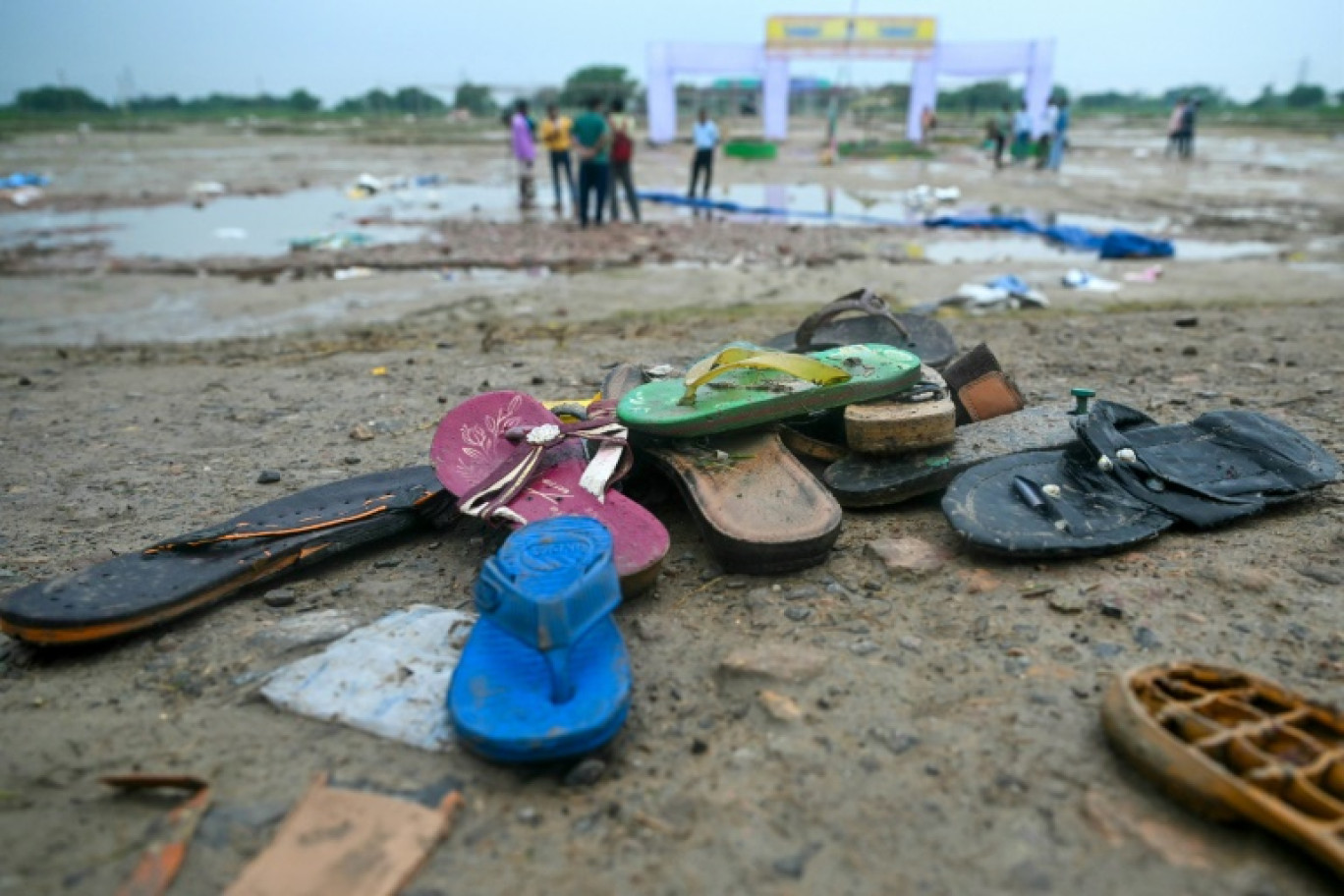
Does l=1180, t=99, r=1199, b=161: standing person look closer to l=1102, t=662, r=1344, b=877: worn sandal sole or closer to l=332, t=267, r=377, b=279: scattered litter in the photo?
l=332, t=267, r=377, b=279: scattered litter

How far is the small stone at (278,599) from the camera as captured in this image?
2.01m

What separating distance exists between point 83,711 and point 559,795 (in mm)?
1004

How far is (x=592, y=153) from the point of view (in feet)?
31.2


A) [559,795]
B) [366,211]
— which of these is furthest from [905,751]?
[366,211]

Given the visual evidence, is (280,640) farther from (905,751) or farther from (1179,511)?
(1179,511)

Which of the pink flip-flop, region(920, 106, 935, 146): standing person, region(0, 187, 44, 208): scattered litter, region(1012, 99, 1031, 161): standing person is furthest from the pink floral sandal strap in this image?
region(920, 106, 935, 146): standing person

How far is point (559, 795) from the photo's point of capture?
4.58 feet

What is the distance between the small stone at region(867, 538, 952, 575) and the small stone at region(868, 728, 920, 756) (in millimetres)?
600

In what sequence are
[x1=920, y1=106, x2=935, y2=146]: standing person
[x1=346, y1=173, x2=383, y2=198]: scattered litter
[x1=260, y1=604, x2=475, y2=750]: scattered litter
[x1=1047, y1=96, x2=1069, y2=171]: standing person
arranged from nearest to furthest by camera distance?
[x1=260, y1=604, x2=475, y2=750]: scattered litter
[x1=346, y1=173, x2=383, y2=198]: scattered litter
[x1=1047, y1=96, x2=1069, y2=171]: standing person
[x1=920, y1=106, x2=935, y2=146]: standing person

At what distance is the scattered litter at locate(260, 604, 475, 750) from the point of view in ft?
5.06

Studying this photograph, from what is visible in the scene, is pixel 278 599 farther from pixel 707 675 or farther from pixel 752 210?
pixel 752 210

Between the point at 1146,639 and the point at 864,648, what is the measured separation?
0.59m

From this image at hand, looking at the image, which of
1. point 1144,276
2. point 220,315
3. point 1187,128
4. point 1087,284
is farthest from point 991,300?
point 1187,128

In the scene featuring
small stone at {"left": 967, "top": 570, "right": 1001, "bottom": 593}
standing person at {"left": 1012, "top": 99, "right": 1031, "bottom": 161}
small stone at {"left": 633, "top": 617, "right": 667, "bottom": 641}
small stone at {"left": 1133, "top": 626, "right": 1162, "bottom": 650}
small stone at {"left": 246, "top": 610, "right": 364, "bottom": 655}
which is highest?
standing person at {"left": 1012, "top": 99, "right": 1031, "bottom": 161}
